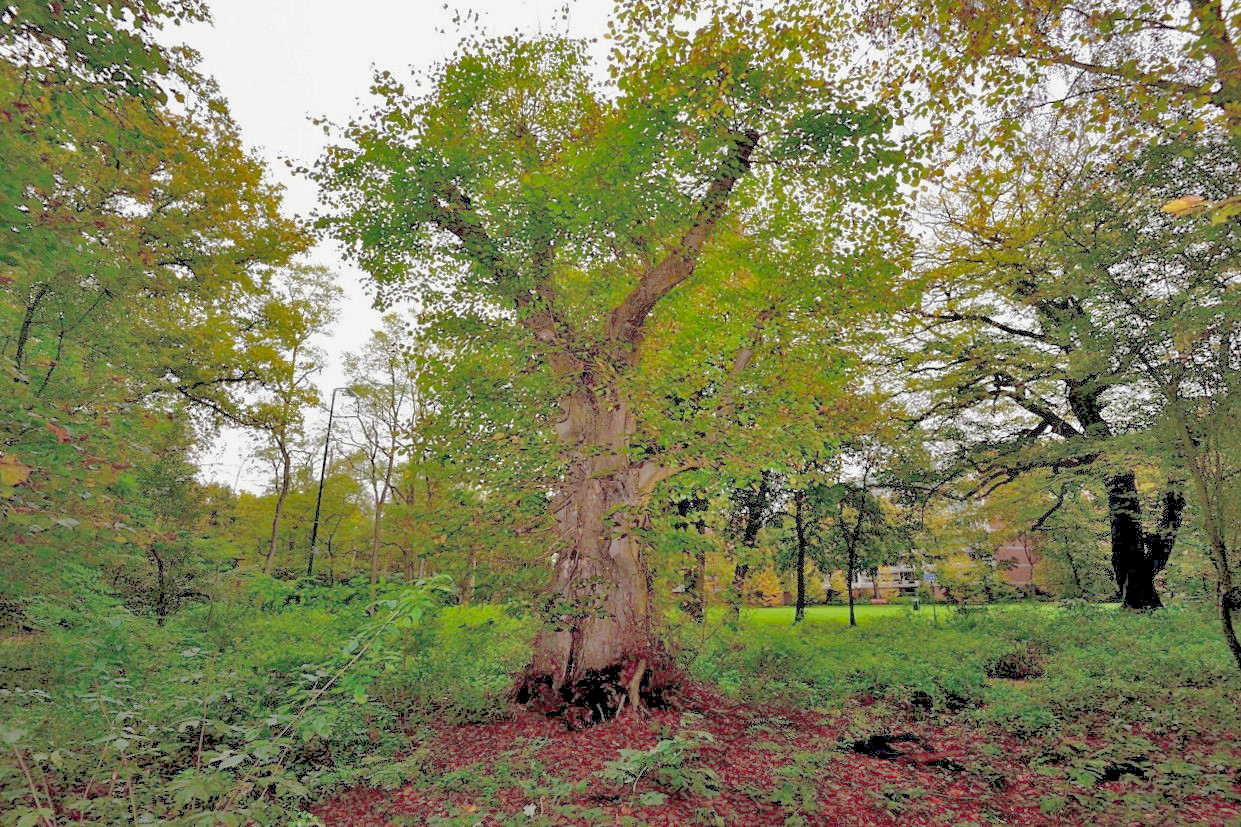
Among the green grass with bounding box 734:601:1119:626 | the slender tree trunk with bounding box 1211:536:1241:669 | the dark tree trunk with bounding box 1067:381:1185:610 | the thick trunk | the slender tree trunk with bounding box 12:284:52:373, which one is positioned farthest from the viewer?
the green grass with bounding box 734:601:1119:626

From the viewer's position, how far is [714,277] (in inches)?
350

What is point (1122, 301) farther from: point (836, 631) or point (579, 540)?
point (836, 631)

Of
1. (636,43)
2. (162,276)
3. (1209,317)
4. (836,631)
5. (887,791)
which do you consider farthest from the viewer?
(836,631)

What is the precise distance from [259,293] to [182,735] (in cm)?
1295

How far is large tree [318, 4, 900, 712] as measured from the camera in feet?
21.3

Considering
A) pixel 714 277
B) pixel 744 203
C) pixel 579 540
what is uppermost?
pixel 744 203

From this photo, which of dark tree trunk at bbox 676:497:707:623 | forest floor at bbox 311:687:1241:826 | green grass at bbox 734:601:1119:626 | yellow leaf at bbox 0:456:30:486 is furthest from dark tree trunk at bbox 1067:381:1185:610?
yellow leaf at bbox 0:456:30:486

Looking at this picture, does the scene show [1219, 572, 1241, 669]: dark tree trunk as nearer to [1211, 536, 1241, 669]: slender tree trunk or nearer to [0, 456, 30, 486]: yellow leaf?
[1211, 536, 1241, 669]: slender tree trunk

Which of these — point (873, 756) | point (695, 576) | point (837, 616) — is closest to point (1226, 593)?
point (873, 756)

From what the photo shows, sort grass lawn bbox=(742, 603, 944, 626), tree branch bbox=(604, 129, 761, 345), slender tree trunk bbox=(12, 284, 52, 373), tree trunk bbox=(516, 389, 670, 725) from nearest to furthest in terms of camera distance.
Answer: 1. slender tree trunk bbox=(12, 284, 52, 373)
2. tree branch bbox=(604, 129, 761, 345)
3. tree trunk bbox=(516, 389, 670, 725)
4. grass lawn bbox=(742, 603, 944, 626)

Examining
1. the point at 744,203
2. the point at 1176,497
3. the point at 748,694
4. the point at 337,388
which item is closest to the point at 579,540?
the point at 748,694

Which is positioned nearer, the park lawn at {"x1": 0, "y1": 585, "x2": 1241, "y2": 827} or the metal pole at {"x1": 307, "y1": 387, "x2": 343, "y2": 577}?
the park lawn at {"x1": 0, "y1": 585, "x2": 1241, "y2": 827}

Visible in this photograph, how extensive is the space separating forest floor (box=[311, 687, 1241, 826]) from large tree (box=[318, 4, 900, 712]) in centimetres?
166

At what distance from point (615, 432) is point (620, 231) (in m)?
2.69
